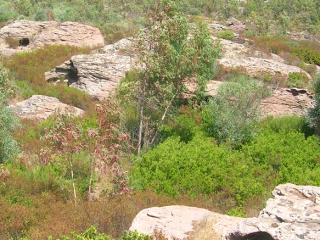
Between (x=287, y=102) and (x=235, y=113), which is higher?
(x=235, y=113)

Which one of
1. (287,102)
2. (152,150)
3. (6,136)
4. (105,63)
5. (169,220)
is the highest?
(169,220)

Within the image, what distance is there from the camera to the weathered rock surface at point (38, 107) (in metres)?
13.3

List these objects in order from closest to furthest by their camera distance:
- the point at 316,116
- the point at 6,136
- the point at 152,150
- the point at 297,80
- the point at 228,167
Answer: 1. the point at 6,136
2. the point at 228,167
3. the point at 152,150
4. the point at 316,116
5. the point at 297,80

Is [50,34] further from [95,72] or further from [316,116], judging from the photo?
[316,116]

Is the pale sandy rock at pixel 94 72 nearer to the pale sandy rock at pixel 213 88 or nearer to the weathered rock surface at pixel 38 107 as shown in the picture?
the weathered rock surface at pixel 38 107

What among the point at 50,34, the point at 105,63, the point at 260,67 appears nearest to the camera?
the point at 105,63

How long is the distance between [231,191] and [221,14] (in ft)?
159

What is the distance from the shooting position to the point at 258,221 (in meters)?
4.50

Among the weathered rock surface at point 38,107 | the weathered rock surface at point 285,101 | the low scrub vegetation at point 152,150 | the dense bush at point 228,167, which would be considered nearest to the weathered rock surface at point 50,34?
the low scrub vegetation at point 152,150

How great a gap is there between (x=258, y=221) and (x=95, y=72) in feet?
45.4

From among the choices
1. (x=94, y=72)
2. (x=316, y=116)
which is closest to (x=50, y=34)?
(x=94, y=72)

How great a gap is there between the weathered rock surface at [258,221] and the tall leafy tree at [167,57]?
5.32 meters

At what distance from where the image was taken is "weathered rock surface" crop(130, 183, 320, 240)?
423 centimetres

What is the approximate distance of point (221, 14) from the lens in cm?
5294
